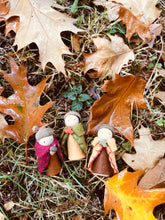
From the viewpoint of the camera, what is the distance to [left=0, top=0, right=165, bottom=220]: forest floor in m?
1.92

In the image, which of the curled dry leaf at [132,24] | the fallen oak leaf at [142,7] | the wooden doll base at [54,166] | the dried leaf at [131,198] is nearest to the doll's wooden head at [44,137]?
Result: the wooden doll base at [54,166]

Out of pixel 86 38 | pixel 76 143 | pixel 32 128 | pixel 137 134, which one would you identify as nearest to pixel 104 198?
Answer: pixel 76 143

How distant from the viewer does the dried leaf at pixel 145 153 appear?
75.9 inches

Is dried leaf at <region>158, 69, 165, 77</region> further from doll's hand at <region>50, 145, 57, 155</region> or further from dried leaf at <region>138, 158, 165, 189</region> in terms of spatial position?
doll's hand at <region>50, 145, 57, 155</region>

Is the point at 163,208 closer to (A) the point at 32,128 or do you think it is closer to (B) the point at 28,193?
(B) the point at 28,193

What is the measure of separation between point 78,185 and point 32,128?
0.61 meters

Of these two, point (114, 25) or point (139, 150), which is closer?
point (139, 150)

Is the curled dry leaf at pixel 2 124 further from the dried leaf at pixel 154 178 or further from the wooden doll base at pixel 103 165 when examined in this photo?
the dried leaf at pixel 154 178

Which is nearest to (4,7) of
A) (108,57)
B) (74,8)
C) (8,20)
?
(8,20)

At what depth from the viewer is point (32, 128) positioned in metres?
1.84

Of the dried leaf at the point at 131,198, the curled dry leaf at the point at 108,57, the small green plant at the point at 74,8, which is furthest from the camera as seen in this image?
the small green plant at the point at 74,8

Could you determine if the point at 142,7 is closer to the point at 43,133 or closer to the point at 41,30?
the point at 41,30

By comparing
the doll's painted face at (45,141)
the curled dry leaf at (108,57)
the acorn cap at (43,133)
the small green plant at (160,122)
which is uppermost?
the curled dry leaf at (108,57)

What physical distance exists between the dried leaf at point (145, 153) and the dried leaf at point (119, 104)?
104 millimetres
